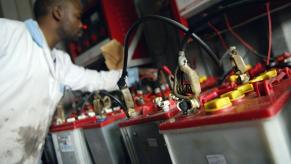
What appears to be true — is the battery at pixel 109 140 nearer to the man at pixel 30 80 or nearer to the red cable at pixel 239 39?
the man at pixel 30 80

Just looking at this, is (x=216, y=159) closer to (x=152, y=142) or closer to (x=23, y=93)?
(x=152, y=142)

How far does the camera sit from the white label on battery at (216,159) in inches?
18.7

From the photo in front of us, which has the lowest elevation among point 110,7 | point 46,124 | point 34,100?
point 46,124

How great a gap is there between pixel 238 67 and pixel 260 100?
219mm

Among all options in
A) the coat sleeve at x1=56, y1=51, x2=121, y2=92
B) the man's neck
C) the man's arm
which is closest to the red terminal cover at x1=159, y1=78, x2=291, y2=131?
the man's arm

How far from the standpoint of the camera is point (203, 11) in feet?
4.13

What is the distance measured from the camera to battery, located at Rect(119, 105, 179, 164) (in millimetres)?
720

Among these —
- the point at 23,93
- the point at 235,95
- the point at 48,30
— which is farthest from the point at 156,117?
the point at 48,30

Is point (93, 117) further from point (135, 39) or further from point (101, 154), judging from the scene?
point (135, 39)

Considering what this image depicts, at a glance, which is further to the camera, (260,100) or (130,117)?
(130,117)

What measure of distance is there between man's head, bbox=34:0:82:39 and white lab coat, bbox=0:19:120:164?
26 cm

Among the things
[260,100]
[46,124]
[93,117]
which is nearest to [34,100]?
[46,124]

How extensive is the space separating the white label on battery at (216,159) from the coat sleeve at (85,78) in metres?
1.22

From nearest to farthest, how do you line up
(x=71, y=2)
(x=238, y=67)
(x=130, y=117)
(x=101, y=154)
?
(x=238, y=67) < (x=130, y=117) < (x=101, y=154) < (x=71, y=2)
